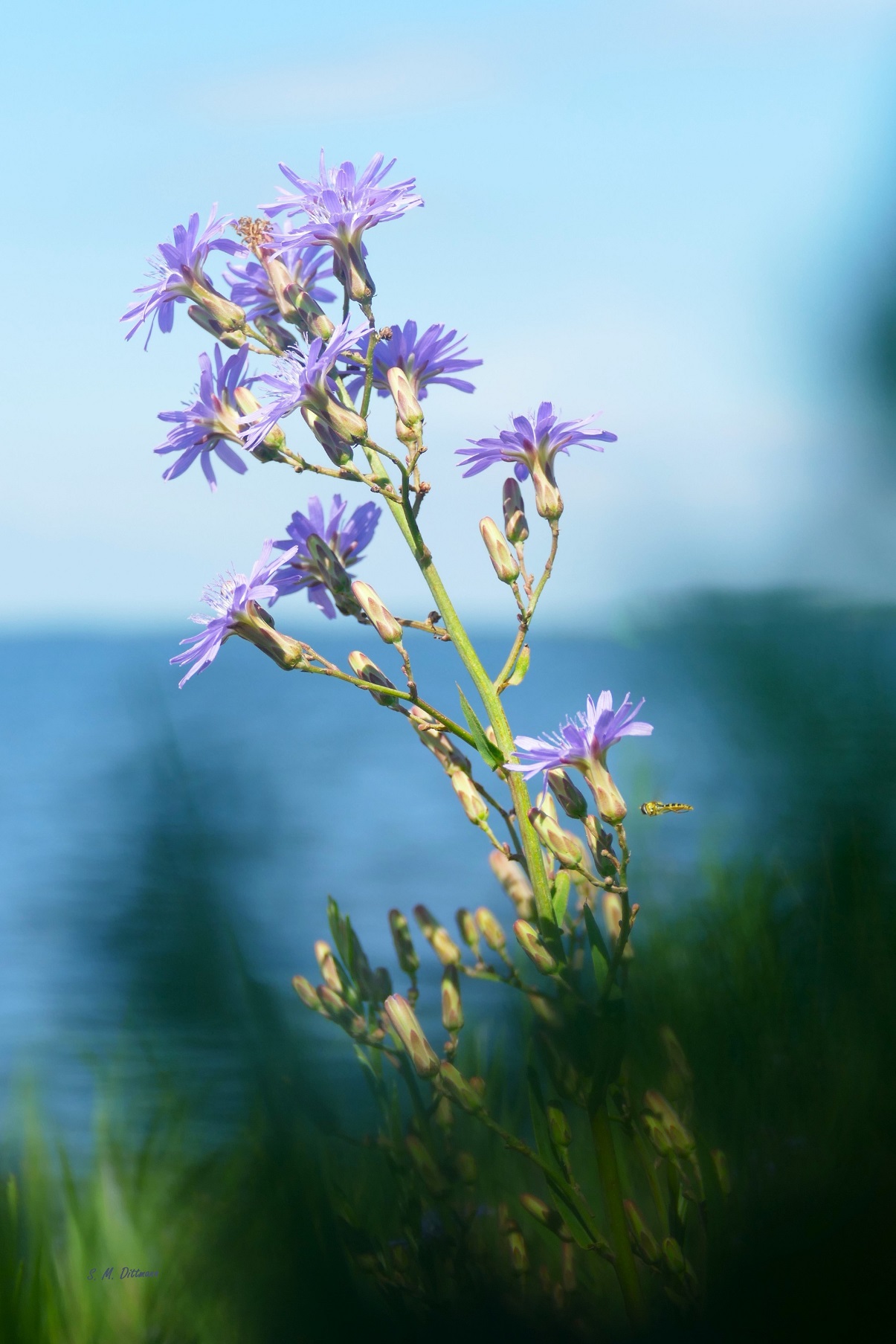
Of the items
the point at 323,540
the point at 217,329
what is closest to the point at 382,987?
the point at 323,540

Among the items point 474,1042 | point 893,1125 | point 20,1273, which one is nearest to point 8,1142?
point 20,1273

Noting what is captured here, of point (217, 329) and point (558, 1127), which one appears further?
point (217, 329)

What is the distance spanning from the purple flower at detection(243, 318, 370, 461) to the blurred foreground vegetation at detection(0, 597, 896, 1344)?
18cm

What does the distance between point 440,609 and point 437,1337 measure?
0.29 meters

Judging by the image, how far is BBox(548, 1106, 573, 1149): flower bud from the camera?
0.46 metres

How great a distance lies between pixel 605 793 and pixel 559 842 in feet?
0.10

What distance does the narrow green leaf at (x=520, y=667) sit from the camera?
1.81 ft

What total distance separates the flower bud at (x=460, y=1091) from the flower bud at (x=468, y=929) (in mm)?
92

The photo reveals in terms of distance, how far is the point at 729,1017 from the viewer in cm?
47

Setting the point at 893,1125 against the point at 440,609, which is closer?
the point at 893,1125

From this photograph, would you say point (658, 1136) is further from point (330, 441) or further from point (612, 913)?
point (330, 441)

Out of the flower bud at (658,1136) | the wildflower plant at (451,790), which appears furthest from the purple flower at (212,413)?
the flower bud at (658,1136)

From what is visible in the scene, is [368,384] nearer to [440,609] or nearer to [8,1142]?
[440,609]

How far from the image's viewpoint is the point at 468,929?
587mm
